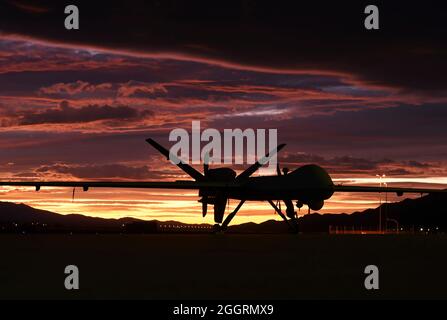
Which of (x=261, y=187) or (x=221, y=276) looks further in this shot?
(x=261, y=187)

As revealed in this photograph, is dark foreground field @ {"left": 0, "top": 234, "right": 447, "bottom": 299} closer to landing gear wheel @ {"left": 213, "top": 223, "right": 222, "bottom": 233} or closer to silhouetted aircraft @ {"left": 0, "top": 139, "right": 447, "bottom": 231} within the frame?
silhouetted aircraft @ {"left": 0, "top": 139, "right": 447, "bottom": 231}

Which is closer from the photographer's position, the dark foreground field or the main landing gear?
the dark foreground field

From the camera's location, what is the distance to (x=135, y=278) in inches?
913

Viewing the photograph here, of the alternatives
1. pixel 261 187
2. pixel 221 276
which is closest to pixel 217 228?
pixel 261 187

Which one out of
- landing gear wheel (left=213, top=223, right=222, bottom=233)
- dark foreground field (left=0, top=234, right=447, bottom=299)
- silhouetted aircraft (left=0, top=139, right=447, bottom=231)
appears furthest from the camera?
landing gear wheel (left=213, top=223, right=222, bottom=233)

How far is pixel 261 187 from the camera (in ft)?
245

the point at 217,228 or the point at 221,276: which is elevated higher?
the point at 217,228

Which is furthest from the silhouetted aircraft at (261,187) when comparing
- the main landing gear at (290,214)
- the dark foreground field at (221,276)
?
the dark foreground field at (221,276)

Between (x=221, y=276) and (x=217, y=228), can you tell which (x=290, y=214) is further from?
(x=221, y=276)

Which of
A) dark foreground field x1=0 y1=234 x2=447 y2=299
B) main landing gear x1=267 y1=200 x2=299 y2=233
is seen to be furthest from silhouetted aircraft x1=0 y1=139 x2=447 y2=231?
dark foreground field x1=0 y1=234 x2=447 y2=299

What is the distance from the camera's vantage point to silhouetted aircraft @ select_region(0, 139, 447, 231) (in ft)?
228

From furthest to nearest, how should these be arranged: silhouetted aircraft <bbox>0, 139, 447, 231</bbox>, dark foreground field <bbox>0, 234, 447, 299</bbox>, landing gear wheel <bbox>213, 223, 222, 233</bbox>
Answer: landing gear wheel <bbox>213, 223, 222, 233</bbox> < silhouetted aircraft <bbox>0, 139, 447, 231</bbox> < dark foreground field <bbox>0, 234, 447, 299</bbox>
